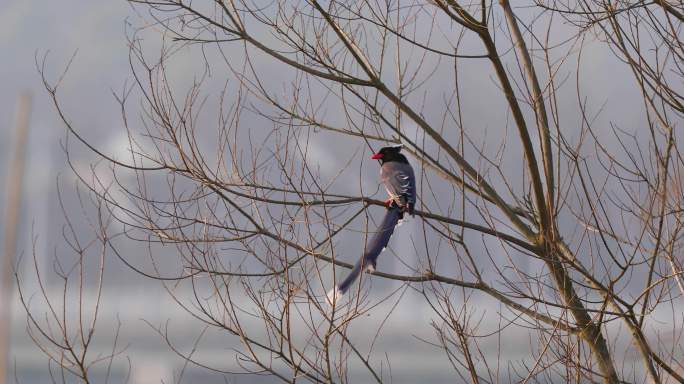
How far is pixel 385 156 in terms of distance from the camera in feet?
24.5

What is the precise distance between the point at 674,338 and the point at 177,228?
9.00ft

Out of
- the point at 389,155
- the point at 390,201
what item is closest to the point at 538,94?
the point at 390,201

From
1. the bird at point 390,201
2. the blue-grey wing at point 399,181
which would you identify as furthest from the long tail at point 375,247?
the blue-grey wing at point 399,181

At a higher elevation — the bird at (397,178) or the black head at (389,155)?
the black head at (389,155)

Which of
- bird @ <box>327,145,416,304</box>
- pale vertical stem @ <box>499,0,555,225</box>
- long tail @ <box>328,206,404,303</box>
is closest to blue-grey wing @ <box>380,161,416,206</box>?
bird @ <box>327,145,416,304</box>

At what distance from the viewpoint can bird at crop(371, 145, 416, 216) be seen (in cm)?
645

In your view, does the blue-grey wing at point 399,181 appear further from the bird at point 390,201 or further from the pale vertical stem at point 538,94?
the pale vertical stem at point 538,94

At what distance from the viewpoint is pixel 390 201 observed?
6.45 m

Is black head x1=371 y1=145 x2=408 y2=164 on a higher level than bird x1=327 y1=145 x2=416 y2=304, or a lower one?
higher

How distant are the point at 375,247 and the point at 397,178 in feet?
3.83

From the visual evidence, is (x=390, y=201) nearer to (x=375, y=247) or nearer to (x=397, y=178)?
(x=397, y=178)

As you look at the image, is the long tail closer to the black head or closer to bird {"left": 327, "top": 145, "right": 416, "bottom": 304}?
bird {"left": 327, "top": 145, "right": 416, "bottom": 304}

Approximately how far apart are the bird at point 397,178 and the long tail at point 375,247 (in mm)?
71

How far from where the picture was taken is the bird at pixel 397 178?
6.45m
